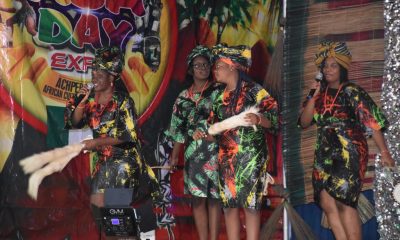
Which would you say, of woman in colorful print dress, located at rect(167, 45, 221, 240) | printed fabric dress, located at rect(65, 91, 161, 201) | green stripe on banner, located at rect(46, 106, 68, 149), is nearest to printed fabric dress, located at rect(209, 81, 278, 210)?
woman in colorful print dress, located at rect(167, 45, 221, 240)

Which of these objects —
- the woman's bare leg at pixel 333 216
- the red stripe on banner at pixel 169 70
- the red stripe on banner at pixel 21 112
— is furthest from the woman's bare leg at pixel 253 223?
the red stripe on banner at pixel 21 112

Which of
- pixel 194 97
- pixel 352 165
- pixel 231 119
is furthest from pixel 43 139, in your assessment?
pixel 352 165

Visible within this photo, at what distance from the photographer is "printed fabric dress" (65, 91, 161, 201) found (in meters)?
6.10

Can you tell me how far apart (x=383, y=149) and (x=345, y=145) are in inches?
12.3

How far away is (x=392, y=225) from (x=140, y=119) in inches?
95.3

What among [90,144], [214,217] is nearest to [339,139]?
[214,217]

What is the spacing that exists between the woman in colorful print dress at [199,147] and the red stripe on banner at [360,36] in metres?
1.30

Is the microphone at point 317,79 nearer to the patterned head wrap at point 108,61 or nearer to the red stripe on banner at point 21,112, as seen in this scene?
the patterned head wrap at point 108,61

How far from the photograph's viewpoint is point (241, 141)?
6102 mm

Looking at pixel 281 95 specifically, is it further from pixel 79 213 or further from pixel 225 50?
pixel 79 213

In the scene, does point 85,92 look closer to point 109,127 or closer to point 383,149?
point 109,127

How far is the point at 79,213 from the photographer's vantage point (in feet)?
22.8

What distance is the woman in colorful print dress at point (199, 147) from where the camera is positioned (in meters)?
6.72

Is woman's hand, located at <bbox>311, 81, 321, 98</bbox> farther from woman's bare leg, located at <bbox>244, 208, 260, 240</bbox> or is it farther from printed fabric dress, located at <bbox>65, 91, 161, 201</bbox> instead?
printed fabric dress, located at <bbox>65, 91, 161, 201</bbox>
